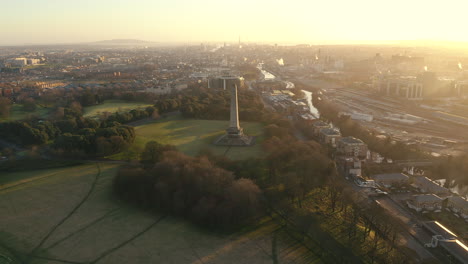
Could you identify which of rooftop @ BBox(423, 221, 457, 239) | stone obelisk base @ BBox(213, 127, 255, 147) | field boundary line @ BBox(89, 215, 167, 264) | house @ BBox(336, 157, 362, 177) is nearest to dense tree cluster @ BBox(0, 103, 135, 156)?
stone obelisk base @ BBox(213, 127, 255, 147)

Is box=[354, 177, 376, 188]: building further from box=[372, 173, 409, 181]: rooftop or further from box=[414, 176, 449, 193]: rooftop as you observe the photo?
box=[414, 176, 449, 193]: rooftop

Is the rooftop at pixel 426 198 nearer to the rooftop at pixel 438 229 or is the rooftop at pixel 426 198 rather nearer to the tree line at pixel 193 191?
the rooftop at pixel 438 229

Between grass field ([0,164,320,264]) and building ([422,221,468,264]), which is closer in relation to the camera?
building ([422,221,468,264])

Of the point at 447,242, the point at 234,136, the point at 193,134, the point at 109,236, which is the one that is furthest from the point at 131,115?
the point at 447,242

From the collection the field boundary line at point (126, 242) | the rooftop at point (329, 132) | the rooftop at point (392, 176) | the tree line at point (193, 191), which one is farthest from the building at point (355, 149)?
the field boundary line at point (126, 242)

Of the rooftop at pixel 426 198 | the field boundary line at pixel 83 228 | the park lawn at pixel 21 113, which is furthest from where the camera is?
the park lawn at pixel 21 113

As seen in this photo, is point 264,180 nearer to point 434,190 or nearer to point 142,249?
point 142,249

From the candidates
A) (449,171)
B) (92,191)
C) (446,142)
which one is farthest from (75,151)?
(446,142)
